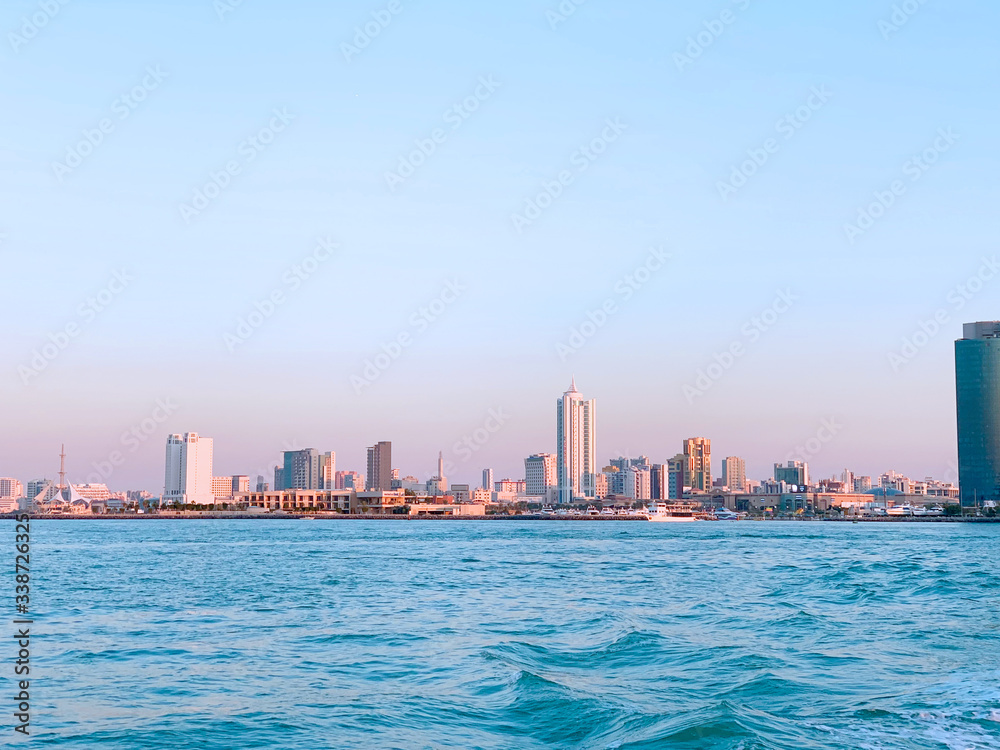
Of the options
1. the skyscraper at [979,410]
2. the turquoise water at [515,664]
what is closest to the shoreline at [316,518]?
the skyscraper at [979,410]

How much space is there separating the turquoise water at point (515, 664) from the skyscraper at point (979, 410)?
5706 inches

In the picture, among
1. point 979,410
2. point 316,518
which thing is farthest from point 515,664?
point 979,410

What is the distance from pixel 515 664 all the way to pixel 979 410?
168m

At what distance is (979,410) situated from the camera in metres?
164

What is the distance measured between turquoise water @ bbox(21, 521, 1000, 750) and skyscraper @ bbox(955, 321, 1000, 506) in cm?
14492

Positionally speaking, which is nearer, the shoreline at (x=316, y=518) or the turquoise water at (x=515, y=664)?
the turquoise water at (x=515, y=664)

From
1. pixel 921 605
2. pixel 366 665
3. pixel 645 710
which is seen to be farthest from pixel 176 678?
pixel 921 605

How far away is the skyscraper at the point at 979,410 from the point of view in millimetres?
162750

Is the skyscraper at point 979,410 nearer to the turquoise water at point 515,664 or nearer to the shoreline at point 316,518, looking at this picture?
the shoreline at point 316,518

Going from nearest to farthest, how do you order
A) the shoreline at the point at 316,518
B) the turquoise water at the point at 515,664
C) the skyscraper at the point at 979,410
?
the turquoise water at the point at 515,664
the skyscraper at the point at 979,410
the shoreline at the point at 316,518

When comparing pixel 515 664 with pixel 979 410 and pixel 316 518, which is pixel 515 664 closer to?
pixel 316 518

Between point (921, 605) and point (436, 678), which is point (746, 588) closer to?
point (921, 605)

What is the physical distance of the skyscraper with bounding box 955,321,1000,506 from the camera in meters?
163

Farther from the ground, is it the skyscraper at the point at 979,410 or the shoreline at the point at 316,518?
the skyscraper at the point at 979,410
